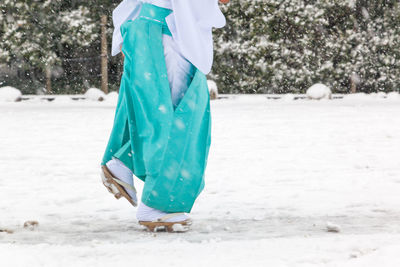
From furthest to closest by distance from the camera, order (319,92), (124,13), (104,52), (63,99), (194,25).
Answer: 1. (104,52)
2. (63,99)
3. (319,92)
4. (124,13)
5. (194,25)

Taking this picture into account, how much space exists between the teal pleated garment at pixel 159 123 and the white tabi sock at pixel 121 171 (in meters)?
0.03

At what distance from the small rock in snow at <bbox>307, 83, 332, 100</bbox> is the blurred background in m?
0.37

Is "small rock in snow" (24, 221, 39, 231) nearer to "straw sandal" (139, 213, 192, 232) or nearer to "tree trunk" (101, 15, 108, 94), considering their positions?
"straw sandal" (139, 213, 192, 232)

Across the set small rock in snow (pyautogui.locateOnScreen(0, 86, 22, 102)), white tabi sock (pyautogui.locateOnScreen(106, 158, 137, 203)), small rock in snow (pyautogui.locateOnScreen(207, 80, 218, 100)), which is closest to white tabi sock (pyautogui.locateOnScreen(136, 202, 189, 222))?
white tabi sock (pyautogui.locateOnScreen(106, 158, 137, 203))

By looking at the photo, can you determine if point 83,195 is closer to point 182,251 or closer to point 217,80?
point 182,251

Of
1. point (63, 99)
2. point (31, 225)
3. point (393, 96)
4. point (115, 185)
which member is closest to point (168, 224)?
point (115, 185)

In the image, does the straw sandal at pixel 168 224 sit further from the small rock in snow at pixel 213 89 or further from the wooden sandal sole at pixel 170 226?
the small rock in snow at pixel 213 89

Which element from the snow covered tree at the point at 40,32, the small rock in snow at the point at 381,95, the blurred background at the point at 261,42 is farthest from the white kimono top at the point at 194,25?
the small rock in snow at the point at 381,95

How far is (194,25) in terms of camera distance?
3.21m

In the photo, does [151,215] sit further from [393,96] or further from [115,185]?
[393,96]

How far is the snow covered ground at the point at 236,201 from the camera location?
2.51 m

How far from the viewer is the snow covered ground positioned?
2.51 metres

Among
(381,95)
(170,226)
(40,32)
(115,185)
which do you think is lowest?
(381,95)

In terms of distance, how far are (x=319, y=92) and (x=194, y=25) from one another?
338 inches
